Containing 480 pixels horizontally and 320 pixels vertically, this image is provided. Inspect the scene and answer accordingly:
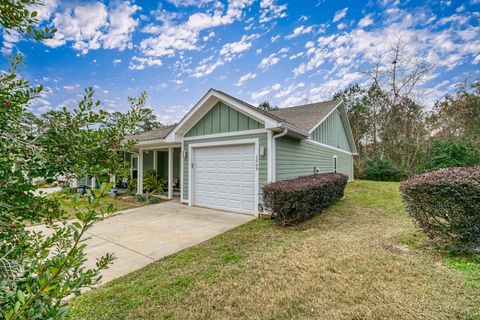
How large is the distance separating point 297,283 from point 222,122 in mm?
5790

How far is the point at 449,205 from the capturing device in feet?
12.8

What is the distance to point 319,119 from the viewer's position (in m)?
9.84

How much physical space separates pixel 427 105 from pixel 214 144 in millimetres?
22126

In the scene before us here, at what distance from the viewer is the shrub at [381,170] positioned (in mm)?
18359

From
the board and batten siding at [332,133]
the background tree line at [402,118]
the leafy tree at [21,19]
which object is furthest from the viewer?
the background tree line at [402,118]

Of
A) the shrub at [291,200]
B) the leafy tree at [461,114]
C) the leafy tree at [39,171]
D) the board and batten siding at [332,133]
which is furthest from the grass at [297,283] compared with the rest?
the leafy tree at [461,114]

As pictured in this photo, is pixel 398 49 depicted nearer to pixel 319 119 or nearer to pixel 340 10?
pixel 340 10

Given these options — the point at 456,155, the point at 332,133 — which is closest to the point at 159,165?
the point at 332,133

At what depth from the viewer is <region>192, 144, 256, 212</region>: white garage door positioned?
23.8 ft

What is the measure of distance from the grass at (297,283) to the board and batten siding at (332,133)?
649 cm

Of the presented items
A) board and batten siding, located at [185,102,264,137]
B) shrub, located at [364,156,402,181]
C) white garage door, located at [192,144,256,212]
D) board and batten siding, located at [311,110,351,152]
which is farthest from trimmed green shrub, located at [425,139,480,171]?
board and batten siding, located at [185,102,264,137]

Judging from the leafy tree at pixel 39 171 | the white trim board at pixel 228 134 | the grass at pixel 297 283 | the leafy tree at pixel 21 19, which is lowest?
the grass at pixel 297 283

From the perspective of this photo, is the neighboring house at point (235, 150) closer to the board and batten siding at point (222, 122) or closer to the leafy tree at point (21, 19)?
the board and batten siding at point (222, 122)

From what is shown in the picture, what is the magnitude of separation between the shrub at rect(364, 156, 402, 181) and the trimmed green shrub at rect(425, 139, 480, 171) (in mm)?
5055
